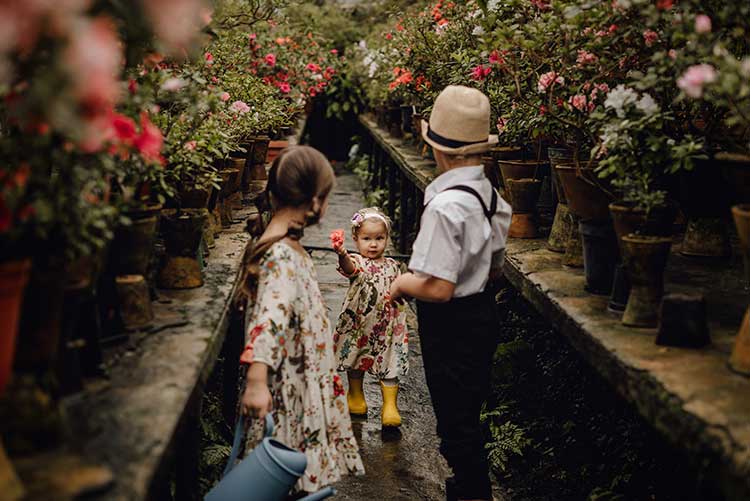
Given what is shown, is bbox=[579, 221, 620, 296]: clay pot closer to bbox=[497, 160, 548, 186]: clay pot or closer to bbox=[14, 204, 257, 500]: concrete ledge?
bbox=[497, 160, 548, 186]: clay pot

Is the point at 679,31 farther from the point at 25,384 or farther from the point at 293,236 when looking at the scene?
the point at 25,384

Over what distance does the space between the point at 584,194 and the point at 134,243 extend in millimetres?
1915

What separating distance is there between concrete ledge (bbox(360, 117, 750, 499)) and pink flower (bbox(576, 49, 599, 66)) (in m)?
0.94

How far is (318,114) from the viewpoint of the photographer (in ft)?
56.6

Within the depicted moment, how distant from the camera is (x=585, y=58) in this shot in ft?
12.6

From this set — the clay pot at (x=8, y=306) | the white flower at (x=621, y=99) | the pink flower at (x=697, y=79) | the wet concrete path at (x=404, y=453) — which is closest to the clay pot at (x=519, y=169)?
the wet concrete path at (x=404, y=453)

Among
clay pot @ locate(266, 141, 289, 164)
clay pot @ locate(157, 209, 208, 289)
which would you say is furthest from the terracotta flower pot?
clay pot @ locate(266, 141, 289, 164)

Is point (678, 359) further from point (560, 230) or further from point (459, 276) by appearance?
point (560, 230)

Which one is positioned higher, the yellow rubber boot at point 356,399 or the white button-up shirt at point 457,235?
the white button-up shirt at point 457,235

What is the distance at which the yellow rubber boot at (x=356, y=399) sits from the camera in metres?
4.84

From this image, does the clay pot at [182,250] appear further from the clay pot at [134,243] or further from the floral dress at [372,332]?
the floral dress at [372,332]

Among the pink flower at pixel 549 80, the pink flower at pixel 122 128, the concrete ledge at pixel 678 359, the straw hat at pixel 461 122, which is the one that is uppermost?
the pink flower at pixel 549 80

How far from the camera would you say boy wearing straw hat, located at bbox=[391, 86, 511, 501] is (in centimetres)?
300

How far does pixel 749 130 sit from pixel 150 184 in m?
2.61
